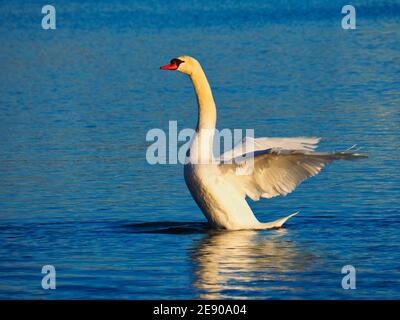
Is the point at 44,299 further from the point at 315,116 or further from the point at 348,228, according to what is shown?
the point at 315,116

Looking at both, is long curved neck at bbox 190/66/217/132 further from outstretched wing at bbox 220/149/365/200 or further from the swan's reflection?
the swan's reflection

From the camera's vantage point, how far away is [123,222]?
42.8 ft

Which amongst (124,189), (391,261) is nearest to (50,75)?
(124,189)

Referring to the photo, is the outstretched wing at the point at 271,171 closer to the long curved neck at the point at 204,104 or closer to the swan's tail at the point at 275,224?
the swan's tail at the point at 275,224

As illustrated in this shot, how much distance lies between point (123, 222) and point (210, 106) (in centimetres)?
166

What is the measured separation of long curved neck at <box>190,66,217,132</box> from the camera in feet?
41.5

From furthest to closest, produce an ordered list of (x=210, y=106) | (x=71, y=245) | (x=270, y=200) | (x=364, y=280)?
(x=270, y=200) < (x=210, y=106) < (x=71, y=245) < (x=364, y=280)

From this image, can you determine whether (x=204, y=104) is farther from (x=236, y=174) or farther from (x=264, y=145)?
(x=236, y=174)

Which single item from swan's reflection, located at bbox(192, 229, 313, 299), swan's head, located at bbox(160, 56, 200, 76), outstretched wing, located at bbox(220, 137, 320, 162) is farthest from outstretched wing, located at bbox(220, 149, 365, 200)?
swan's head, located at bbox(160, 56, 200, 76)

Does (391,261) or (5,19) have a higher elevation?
(5,19)

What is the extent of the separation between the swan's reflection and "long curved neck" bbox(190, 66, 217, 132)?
123 centimetres

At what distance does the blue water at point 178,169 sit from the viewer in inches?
418

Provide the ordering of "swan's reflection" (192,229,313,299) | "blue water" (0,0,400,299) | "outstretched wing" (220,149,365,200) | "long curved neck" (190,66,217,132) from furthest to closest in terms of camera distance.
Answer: "long curved neck" (190,66,217,132) → "outstretched wing" (220,149,365,200) → "blue water" (0,0,400,299) → "swan's reflection" (192,229,313,299)

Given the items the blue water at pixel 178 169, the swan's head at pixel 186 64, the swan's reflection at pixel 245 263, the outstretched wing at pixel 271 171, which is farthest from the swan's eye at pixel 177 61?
the swan's reflection at pixel 245 263
